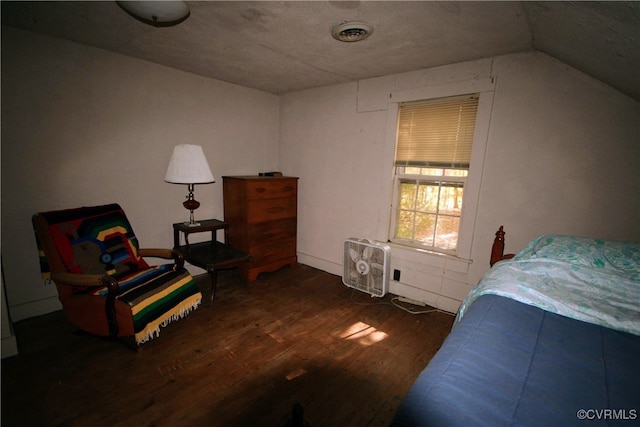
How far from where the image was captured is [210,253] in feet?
9.36

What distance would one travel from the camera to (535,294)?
1316 mm

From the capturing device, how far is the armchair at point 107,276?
6.13 ft

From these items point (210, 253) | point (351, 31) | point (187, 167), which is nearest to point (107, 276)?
point (210, 253)

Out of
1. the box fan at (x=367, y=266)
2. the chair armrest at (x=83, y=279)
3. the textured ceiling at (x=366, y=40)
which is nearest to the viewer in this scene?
the textured ceiling at (x=366, y=40)

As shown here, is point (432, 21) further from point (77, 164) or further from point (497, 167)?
point (77, 164)

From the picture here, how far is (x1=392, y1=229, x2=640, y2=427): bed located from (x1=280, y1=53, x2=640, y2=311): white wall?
0.54 meters

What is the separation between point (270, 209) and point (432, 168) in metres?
1.78

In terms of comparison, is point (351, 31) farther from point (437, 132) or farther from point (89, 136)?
point (89, 136)

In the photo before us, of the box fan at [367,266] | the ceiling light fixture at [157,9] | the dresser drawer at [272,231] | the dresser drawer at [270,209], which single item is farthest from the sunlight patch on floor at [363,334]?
the ceiling light fixture at [157,9]

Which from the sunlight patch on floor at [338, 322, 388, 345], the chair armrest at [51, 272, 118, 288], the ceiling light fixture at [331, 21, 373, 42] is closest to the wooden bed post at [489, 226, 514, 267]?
the sunlight patch on floor at [338, 322, 388, 345]

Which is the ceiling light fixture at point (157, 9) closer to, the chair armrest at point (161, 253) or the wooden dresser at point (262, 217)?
the wooden dresser at point (262, 217)

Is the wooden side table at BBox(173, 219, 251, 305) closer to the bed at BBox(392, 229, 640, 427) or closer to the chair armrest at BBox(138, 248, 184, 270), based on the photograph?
the chair armrest at BBox(138, 248, 184, 270)

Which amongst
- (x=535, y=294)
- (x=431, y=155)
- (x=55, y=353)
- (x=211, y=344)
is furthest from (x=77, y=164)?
(x=535, y=294)

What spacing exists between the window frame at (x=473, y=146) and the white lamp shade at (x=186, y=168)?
183cm
